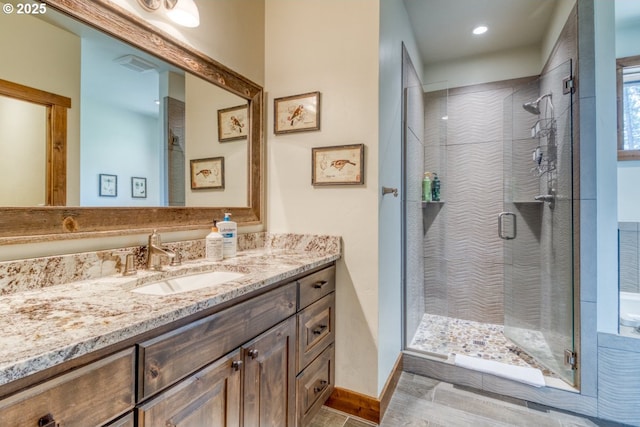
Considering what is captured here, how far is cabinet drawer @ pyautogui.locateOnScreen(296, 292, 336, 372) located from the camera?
4.59 ft

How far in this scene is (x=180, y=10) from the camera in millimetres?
1356

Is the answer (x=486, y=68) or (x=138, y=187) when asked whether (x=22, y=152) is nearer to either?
(x=138, y=187)

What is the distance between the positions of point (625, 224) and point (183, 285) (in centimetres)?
290

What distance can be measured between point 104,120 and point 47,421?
3.37ft

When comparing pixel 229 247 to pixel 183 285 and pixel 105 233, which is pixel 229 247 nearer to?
pixel 183 285

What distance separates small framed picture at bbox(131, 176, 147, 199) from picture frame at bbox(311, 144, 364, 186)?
0.87m

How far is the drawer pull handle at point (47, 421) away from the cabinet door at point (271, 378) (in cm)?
54

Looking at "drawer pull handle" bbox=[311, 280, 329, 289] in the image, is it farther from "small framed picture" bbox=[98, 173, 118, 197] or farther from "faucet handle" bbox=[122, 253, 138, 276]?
"small framed picture" bbox=[98, 173, 118, 197]

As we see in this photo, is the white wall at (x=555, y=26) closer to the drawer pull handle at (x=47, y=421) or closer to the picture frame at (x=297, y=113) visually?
the picture frame at (x=297, y=113)

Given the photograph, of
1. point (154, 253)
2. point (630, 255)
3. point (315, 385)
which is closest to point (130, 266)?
point (154, 253)

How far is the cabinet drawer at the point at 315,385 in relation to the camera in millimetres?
1396

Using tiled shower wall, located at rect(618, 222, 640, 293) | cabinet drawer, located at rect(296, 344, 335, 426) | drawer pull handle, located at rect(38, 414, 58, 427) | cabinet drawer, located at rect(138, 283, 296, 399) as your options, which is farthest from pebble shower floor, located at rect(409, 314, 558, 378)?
drawer pull handle, located at rect(38, 414, 58, 427)

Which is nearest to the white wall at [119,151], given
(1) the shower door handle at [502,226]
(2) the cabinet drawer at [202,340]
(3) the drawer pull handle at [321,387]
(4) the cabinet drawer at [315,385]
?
(2) the cabinet drawer at [202,340]

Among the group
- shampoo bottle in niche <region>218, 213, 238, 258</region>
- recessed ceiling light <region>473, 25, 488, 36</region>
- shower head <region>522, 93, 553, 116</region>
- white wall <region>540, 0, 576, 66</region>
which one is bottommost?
shampoo bottle in niche <region>218, 213, 238, 258</region>
